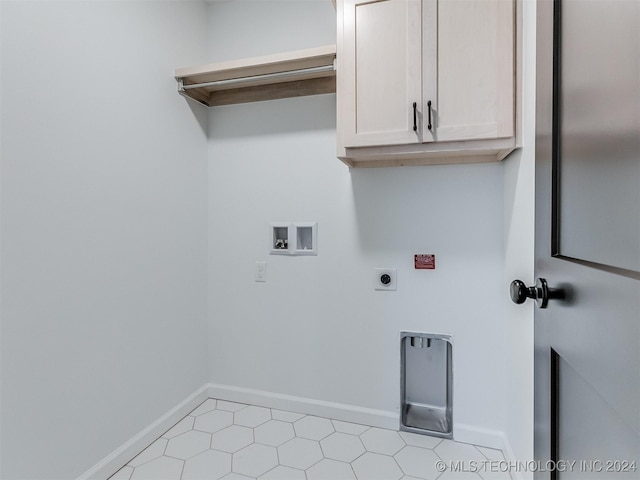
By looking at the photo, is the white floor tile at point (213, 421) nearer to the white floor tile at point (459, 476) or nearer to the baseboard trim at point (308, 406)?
the baseboard trim at point (308, 406)

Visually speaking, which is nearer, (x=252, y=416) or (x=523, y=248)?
(x=523, y=248)

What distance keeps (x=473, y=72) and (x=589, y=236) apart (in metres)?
1.02

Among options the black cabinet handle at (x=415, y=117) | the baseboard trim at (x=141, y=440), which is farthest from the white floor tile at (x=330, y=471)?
the black cabinet handle at (x=415, y=117)

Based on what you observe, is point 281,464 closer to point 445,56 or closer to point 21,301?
point 21,301

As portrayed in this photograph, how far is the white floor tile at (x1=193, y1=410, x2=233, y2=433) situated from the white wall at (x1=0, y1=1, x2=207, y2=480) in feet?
0.60

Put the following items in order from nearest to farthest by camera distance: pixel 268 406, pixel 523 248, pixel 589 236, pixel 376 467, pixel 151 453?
pixel 589 236 → pixel 523 248 → pixel 376 467 → pixel 151 453 → pixel 268 406

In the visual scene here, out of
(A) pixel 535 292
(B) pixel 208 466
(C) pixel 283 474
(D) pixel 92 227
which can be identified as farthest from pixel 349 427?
(D) pixel 92 227

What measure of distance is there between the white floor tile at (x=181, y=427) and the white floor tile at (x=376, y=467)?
0.93 meters

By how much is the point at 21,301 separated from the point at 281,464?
125cm

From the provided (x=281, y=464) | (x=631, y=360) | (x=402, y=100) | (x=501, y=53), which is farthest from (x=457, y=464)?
(x=501, y=53)

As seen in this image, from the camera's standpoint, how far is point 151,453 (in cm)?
164

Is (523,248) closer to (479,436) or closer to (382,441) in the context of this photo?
(479,436)

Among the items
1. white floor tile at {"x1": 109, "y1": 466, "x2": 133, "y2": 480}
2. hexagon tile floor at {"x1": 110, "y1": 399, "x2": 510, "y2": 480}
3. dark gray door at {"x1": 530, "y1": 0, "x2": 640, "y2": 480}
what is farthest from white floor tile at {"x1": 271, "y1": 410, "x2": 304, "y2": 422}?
dark gray door at {"x1": 530, "y1": 0, "x2": 640, "y2": 480}

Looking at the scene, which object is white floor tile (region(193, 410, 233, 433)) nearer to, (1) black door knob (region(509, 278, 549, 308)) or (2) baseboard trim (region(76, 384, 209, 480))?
(2) baseboard trim (region(76, 384, 209, 480))
